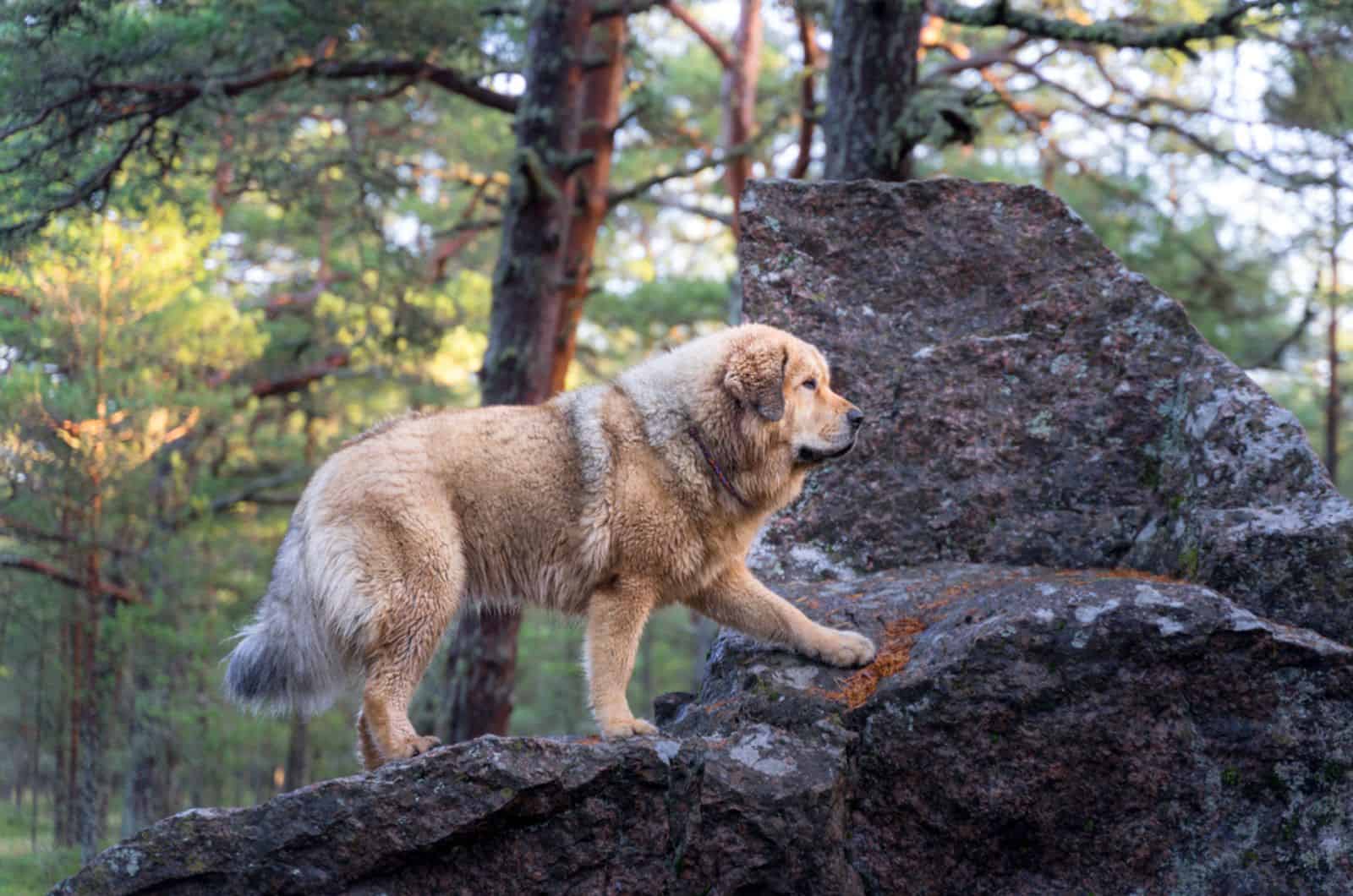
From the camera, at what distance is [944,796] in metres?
4.44

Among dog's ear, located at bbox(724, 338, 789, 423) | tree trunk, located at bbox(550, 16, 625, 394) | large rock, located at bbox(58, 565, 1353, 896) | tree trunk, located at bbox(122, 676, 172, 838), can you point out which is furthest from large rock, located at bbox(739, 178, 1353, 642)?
tree trunk, located at bbox(122, 676, 172, 838)

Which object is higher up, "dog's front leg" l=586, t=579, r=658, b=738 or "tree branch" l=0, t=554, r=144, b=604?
"dog's front leg" l=586, t=579, r=658, b=738

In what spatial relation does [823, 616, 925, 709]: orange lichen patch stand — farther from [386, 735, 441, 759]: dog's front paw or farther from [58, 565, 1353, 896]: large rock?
[386, 735, 441, 759]: dog's front paw

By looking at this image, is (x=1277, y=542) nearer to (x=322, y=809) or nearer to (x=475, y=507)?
(x=475, y=507)

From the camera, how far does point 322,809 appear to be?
163 inches

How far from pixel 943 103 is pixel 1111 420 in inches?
193

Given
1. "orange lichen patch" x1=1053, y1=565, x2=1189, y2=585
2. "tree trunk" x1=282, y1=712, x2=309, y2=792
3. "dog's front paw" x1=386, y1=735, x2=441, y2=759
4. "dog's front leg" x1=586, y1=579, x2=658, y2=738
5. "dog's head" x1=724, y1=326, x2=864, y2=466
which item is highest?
"dog's head" x1=724, y1=326, x2=864, y2=466

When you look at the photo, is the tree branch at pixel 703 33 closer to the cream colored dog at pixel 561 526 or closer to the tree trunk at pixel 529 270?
the tree trunk at pixel 529 270

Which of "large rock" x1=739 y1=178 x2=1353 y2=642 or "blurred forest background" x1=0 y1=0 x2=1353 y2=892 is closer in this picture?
"large rock" x1=739 y1=178 x2=1353 y2=642

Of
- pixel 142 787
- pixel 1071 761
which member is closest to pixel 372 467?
pixel 1071 761

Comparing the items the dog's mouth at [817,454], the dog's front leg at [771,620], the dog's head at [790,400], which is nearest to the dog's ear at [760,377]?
the dog's head at [790,400]

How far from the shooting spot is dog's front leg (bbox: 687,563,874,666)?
5.10 meters

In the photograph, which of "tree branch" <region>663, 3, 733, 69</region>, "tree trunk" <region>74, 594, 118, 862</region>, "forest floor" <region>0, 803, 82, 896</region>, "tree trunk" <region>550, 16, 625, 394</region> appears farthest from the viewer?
"tree branch" <region>663, 3, 733, 69</region>

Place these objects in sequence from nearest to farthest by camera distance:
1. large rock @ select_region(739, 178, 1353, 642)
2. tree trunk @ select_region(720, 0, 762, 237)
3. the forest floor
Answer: large rock @ select_region(739, 178, 1353, 642)
the forest floor
tree trunk @ select_region(720, 0, 762, 237)
